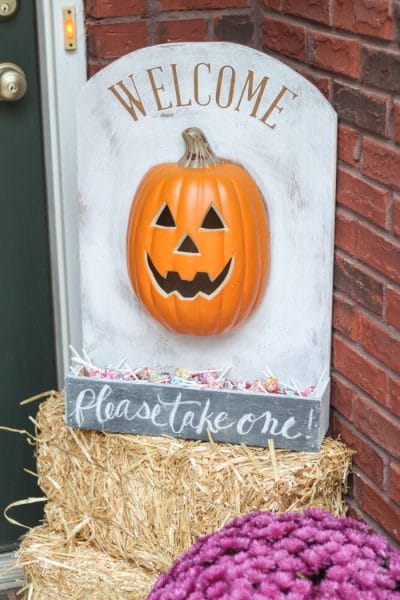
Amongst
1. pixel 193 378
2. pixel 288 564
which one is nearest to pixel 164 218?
pixel 193 378

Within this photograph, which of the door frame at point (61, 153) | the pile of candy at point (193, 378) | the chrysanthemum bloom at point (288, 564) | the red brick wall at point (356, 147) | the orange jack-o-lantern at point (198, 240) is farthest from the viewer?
the door frame at point (61, 153)

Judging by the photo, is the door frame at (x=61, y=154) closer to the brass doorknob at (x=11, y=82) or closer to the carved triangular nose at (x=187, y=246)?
the brass doorknob at (x=11, y=82)

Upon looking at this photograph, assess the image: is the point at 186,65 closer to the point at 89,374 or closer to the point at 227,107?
the point at 227,107

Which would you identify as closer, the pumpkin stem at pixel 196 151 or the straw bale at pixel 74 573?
the pumpkin stem at pixel 196 151

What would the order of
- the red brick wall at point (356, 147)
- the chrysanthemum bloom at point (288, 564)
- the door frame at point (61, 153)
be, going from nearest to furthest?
the chrysanthemum bloom at point (288, 564) < the red brick wall at point (356, 147) < the door frame at point (61, 153)

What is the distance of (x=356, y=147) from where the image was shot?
2391 millimetres

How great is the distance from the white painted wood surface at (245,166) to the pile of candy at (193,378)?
0.09 ft

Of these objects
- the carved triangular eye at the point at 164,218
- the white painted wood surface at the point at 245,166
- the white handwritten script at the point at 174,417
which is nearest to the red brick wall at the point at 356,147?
the white painted wood surface at the point at 245,166

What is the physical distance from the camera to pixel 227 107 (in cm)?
252

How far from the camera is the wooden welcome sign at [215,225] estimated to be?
8.05 ft

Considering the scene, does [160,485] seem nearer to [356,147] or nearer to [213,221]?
[213,221]

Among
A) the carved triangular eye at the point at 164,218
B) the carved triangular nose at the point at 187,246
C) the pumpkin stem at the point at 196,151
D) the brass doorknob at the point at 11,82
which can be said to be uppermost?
the brass doorknob at the point at 11,82

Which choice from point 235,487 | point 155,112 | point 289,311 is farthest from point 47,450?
point 155,112

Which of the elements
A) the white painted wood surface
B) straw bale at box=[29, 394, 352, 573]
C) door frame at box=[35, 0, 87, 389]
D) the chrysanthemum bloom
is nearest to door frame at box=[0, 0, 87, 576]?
door frame at box=[35, 0, 87, 389]
